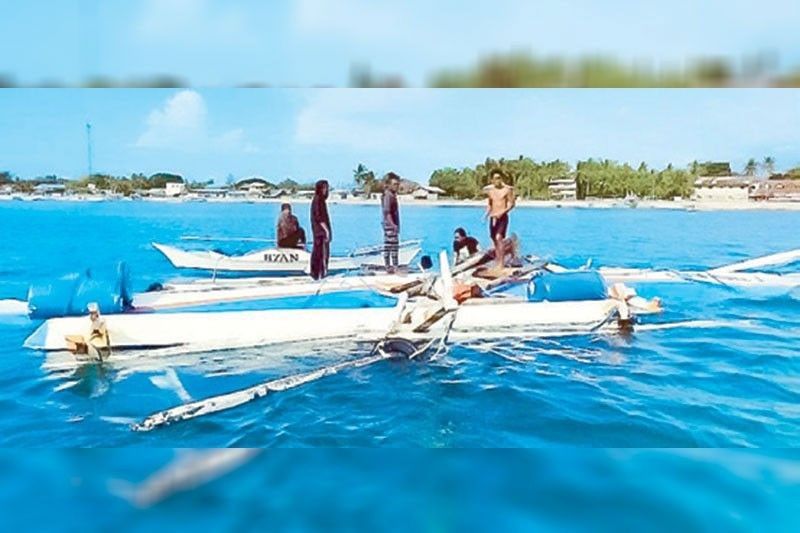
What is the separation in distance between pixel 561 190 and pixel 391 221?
1.99 ft

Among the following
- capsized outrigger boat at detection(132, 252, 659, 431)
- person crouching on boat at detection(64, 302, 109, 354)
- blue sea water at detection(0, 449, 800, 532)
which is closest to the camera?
blue sea water at detection(0, 449, 800, 532)

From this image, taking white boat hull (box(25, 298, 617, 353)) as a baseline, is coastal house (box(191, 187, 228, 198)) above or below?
above

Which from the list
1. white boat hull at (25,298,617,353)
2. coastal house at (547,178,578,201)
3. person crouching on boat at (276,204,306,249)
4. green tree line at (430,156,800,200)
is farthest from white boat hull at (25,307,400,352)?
coastal house at (547,178,578,201)

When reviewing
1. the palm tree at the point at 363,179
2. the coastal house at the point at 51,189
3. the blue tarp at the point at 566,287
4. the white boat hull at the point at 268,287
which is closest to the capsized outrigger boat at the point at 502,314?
the blue tarp at the point at 566,287

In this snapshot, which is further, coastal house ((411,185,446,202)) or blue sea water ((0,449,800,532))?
coastal house ((411,185,446,202))

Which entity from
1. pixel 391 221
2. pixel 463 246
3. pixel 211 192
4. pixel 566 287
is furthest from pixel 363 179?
pixel 566 287

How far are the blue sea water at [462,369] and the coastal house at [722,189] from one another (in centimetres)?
7

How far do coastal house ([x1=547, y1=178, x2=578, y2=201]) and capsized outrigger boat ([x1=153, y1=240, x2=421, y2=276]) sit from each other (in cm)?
52

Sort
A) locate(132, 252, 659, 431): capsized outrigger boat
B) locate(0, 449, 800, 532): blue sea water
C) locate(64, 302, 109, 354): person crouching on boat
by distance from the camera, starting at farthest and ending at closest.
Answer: locate(132, 252, 659, 431): capsized outrigger boat
locate(64, 302, 109, 354): person crouching on boat
locate(0, 449, 800, 532): blue sea water

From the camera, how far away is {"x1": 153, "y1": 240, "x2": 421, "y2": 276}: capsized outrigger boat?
8.10 ft

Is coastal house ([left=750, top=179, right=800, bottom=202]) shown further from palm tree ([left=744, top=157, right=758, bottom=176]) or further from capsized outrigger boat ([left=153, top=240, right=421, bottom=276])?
capsized outrigger boat ([left=153, top=240, right=421, bottom=276])

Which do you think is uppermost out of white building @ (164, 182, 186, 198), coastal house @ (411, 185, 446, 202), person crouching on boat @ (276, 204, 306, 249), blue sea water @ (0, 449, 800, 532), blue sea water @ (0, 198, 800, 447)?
white building @ (164, 182, 186, 198)

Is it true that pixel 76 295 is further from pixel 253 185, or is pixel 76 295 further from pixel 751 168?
pixel 751 168

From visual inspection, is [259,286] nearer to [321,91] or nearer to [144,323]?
[144,323]
